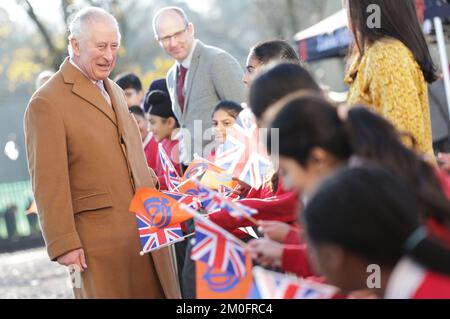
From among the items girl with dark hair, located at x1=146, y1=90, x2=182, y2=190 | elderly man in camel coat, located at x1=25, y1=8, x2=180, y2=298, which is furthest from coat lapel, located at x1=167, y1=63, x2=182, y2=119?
elderly man in camel coat, located at x1=25, y1=8, x2=180, y2=298

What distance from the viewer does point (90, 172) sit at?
16.3 ft

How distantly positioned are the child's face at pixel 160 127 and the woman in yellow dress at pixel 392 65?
10.5 ft

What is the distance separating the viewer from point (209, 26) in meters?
47.7

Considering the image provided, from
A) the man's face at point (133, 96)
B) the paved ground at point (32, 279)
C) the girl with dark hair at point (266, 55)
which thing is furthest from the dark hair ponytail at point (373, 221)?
the paved ground at point (32, 279)

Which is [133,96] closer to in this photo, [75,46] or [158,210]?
[75,46]

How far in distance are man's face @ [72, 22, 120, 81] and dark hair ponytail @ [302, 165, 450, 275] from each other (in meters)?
2.73

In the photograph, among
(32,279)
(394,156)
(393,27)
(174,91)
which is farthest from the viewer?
(32,279)

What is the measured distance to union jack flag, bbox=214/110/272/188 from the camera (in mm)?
4504

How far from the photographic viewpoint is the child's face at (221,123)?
19.6 feet

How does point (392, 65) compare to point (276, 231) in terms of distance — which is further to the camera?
point (392, 65)

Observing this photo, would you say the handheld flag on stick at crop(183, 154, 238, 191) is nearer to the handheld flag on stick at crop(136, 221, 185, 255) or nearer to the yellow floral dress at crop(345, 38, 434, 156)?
the handheld flag on stick at crop(136, 221, 185, 255)

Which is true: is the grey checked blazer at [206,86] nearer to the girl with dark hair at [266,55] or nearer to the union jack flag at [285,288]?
the girl with dark hair at [266,55]

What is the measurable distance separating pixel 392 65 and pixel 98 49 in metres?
1.65

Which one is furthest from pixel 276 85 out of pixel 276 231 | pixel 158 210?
pixel 158 210
